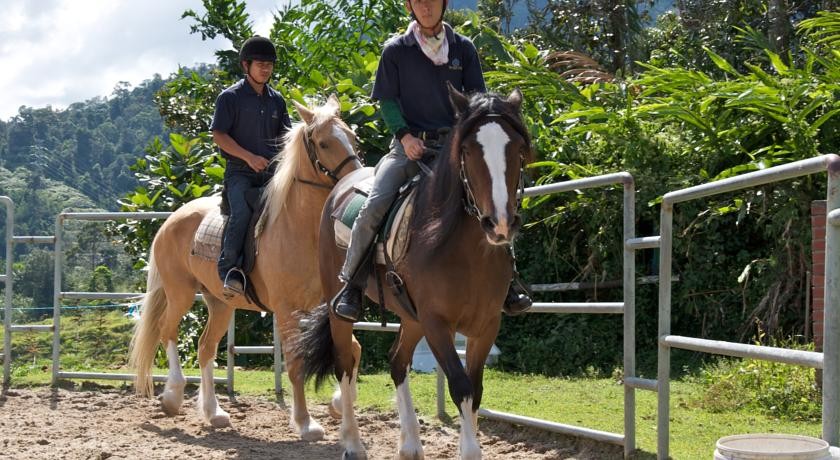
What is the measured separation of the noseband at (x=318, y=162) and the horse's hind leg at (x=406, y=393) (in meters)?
1.48

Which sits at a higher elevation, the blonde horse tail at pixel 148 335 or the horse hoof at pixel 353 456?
the blonde horse tail at pixel 148 335

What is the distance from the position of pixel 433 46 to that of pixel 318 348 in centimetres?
209

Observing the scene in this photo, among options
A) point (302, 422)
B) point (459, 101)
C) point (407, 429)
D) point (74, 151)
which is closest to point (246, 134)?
point (302, 422)

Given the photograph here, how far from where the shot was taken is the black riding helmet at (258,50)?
7.57m

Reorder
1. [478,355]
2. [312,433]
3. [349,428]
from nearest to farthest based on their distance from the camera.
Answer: [478,355], [349,428], [312,433]

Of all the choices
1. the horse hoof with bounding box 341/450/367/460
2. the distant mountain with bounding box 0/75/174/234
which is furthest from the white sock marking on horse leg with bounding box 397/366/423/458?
the distant mountain with bounding box 0/75/174/234

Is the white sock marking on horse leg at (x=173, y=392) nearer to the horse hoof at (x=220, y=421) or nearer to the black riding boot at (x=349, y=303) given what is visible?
the horse hoof at (x=220, y=421)

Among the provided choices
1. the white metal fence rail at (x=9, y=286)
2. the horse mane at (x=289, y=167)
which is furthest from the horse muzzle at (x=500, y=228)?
the white metal fence rail at (x=9, y=286)

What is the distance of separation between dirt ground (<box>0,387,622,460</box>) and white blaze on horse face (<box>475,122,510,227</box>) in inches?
84.7

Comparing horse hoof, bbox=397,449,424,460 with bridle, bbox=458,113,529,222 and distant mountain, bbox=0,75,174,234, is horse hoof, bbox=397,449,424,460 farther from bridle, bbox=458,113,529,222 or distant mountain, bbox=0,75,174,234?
distant mountain, bbox=0,75,174,234

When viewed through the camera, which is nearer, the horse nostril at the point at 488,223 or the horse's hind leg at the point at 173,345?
the horse nostril at the point at 488,223

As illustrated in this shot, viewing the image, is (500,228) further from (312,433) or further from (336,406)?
(336,406)

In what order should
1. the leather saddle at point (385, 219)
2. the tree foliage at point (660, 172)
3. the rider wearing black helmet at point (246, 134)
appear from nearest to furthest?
the leather saddle at point (385, 219) → the rider wearing black helmet at point (246, 134) → the tree foliage at point (660, 172)

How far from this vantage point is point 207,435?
7445 mm
